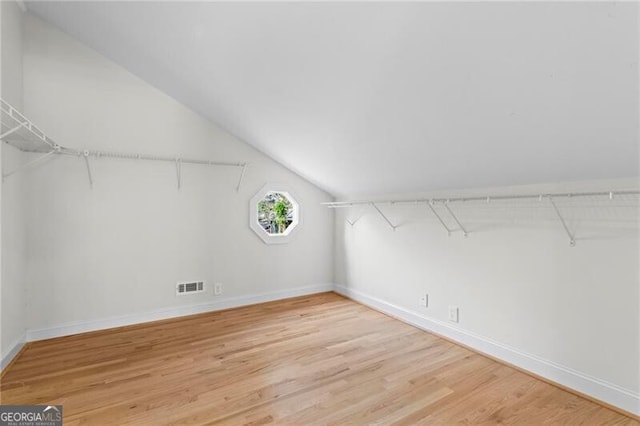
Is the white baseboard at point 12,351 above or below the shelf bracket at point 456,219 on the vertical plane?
below

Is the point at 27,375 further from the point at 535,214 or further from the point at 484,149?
the point at 535,214

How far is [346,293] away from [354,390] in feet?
6.73

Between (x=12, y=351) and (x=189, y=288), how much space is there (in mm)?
1326

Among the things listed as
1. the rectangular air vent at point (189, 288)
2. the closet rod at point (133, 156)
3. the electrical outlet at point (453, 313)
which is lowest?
the electrical outlet at point (453, 313)

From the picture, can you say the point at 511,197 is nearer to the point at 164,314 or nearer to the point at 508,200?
the point at 508,200

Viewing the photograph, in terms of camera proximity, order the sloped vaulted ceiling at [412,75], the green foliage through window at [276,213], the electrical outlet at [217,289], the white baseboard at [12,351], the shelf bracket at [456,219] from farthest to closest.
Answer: the green foliage through window at [276,213], the electrical outlet at [217,289], the shelf bracket at [456,219], the white baseboard at [12,351], the sloped vaulted ceiling at [412,75]

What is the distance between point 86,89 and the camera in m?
2.78

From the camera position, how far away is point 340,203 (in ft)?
12.3

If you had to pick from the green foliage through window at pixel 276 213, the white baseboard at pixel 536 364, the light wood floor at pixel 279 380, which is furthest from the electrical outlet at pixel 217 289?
the white baseboard at pixel 536 364

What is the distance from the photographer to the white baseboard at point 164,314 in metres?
2.65

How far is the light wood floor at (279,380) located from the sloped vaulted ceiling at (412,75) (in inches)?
51.8

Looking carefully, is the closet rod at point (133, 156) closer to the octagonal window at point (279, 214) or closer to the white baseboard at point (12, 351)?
the octagonal window at point (279, 214)

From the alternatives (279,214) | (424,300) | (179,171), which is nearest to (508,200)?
(424,300)

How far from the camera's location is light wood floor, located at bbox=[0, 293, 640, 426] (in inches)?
65.8
